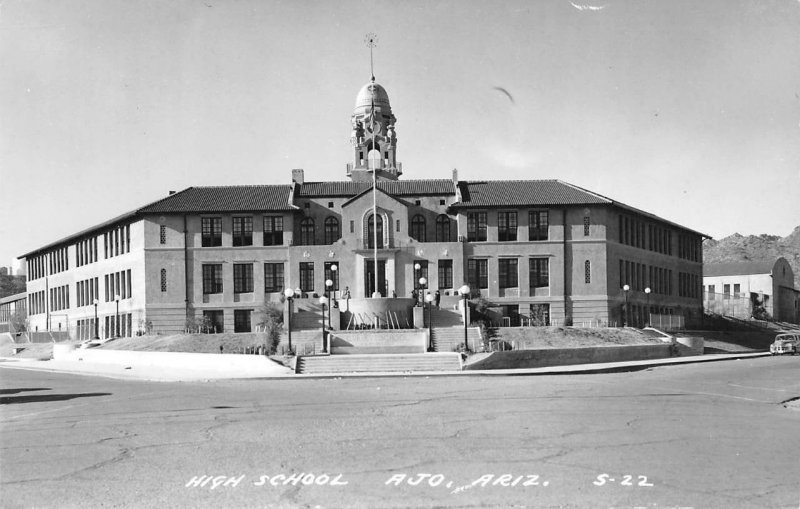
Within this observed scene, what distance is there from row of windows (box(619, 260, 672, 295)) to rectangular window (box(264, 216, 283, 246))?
80.5 ft

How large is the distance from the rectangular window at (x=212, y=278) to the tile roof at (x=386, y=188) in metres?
7.93

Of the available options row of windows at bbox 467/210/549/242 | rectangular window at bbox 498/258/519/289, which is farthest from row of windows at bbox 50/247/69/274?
rectangular window at bbox 498/258/519/289

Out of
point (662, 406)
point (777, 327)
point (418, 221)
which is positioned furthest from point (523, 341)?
point (777, 327)

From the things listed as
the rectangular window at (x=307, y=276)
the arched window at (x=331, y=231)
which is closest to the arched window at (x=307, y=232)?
the arched window at (x=331, y=231)

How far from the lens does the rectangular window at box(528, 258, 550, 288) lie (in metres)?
59.2

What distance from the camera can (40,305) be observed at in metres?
82.1

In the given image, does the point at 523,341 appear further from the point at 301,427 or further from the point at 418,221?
the point at 301,427

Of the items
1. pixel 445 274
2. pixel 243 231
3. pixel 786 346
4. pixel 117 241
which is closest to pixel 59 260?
pixel 117 241

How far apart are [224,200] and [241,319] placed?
8579 mm

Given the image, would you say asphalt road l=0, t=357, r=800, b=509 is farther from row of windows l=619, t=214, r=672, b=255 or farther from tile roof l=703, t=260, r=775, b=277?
tile roof l=703, t=260, r=775, b=277

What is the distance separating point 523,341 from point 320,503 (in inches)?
1499

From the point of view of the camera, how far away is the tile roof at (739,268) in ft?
316

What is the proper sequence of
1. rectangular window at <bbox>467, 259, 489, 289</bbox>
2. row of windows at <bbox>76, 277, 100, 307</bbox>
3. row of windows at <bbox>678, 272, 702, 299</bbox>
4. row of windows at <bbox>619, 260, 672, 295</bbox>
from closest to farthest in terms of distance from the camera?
rectangular window at <bbox>467, 259, 489, 289</bbox> → row of windows at <bbox>619, 260, 672, 295</bbox> → row of windows at <bbox>76, 277, 100, 307</bbox> → row of windows at <bbox>678, 272, 702, 299</bbox>

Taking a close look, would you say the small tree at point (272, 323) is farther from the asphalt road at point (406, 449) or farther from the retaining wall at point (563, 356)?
the asphalt road at point (406, 449)
